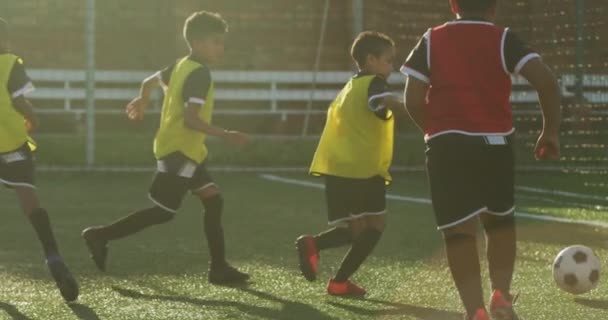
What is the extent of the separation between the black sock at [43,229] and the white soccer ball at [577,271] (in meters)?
2.46

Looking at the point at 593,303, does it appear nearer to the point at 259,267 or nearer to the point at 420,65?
the point at 420,65

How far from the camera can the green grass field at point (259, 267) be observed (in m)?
6.56

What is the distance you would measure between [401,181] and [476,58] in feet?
30.2

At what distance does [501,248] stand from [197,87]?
2.27m

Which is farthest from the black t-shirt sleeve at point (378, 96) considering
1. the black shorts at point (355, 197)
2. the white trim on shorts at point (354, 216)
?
the white trim on shorts at point (354, 216)

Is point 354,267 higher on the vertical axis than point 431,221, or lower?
higher

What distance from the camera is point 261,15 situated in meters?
20.4

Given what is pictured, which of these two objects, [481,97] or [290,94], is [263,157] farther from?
[481,97]

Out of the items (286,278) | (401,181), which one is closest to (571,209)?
(401,181)

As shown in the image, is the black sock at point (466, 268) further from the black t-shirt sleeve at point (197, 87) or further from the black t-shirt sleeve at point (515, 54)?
the black t-shirt sleeve at point (197, 87)

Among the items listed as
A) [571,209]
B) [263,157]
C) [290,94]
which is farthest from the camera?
[290,94]

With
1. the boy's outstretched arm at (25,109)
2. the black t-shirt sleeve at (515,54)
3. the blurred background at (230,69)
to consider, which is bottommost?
the blurred background at (230,69)

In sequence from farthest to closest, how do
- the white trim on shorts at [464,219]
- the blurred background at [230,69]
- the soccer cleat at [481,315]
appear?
the blurred background at [230,69]
the white trim on shorts at [464,219]
the soccer cleat at [481,315]

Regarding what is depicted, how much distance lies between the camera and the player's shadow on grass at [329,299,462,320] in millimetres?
6398
